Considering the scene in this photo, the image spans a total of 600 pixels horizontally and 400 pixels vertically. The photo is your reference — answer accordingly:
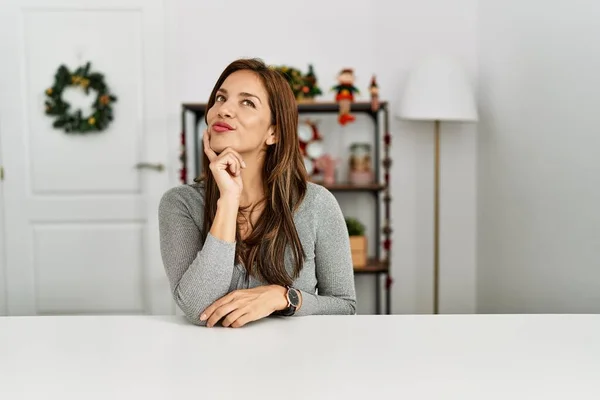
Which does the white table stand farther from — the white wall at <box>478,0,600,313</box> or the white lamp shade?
the white lamp shade

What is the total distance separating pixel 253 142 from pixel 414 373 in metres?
0.79

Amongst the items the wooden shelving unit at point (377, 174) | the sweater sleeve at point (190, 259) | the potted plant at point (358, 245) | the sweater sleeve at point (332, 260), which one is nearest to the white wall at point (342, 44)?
the wooden shelving unit at point (377, 174)

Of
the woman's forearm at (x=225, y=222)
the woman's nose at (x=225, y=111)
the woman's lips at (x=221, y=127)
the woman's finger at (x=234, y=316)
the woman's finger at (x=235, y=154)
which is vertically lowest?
the woman's finger at (x=234, y=316)

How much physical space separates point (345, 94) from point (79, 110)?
4.85 ft

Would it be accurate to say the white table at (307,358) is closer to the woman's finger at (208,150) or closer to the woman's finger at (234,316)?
the woman's finger at (234,316)

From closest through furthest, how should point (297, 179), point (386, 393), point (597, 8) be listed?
point (386, 393) < point (297, 179) < point (597, 8)

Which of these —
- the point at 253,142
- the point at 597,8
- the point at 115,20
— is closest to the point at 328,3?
the point at 115,20

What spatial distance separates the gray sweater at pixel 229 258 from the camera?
4.42 feet

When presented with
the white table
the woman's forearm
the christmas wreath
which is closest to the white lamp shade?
the christmas wreath

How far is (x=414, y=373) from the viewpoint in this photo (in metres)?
0.84

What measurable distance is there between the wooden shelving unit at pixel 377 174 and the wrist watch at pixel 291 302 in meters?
1.85

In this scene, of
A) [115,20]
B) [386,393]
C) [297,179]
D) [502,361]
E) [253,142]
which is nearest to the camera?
[386,393]

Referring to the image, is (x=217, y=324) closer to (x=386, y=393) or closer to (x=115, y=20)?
(x=386, y=393)

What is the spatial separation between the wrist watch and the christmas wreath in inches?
Result: 96.0
